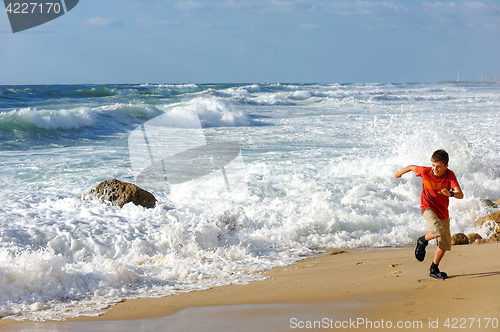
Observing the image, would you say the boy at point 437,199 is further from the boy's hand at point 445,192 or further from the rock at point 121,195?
the rock at point 121,195

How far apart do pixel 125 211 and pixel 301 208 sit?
2.76 metres

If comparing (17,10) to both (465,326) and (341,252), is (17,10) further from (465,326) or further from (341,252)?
(465,326)

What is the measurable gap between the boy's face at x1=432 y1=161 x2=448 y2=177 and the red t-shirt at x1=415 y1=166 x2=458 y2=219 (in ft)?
0.12

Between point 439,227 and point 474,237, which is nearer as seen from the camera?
point 439,227

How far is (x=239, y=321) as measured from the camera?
357 cm

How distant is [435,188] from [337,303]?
1356mm

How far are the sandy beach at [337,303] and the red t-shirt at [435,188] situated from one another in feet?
2.17

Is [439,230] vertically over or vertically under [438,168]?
under

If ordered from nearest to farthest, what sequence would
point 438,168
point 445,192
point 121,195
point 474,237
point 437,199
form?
point 445,192, point 438,168, point 437,199, point 474,237, point 121,195

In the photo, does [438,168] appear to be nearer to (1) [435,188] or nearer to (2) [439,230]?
(1) [435,188]

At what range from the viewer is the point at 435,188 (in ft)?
13.4

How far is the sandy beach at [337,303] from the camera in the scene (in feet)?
11.0

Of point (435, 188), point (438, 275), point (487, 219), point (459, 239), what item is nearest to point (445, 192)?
point (435, 188)

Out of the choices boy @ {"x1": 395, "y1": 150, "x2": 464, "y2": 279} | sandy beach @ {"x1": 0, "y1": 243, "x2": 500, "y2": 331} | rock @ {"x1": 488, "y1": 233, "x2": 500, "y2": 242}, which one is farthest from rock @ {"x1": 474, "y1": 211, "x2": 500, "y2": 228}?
boy @ {"x1": 395, "y1": 150, "x2": 464, "y2": 279}
